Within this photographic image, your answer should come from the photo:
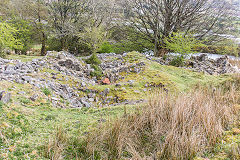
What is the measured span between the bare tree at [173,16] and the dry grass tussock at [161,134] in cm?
1206

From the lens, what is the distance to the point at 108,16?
771 inches

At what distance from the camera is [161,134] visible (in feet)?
10.2

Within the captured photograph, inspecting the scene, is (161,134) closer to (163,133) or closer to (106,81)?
(163,133)

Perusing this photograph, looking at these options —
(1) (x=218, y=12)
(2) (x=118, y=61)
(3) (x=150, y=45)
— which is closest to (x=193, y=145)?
(2) (x=118, y=61)

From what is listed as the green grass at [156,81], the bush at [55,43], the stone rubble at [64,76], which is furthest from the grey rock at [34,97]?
the bush at [55,43]

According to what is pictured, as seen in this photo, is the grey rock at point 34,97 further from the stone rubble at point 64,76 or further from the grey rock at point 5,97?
the grey rock at point 5,97

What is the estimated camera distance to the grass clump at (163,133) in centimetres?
257

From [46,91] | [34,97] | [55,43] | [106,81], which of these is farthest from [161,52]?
[34,97]

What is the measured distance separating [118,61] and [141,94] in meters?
4.73

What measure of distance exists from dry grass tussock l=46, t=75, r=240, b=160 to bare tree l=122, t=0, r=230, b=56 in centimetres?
1206

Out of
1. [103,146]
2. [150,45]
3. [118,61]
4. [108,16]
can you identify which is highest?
[108,16]

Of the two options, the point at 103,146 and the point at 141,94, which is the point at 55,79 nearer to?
the point at 141,94

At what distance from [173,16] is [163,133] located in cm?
1440

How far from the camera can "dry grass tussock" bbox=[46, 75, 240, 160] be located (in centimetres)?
256
